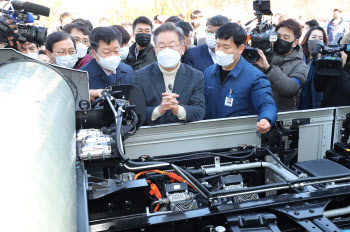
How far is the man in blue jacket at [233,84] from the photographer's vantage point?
3549 millimetres

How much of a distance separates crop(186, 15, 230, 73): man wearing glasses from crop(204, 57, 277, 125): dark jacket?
4.35 feet

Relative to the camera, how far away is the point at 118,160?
222 cm

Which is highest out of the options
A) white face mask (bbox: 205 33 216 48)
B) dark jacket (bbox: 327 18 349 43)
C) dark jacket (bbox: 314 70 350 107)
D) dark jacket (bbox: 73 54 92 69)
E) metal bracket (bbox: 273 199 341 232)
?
dark jacket (bbox: 327 18 349 43)

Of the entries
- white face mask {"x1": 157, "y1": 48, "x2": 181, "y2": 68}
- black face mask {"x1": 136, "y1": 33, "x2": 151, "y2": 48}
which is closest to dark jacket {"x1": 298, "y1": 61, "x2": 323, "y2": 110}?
white face mask {"x1": 157, "y1": 48, "x2": 181, "y2": 68}

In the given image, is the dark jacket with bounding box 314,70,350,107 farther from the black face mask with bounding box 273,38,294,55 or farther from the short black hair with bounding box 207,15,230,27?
the short black hair with bounding box 207,15,230,27

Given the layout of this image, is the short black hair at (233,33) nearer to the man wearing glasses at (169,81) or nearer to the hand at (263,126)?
the man wearing glasses at (169,81)

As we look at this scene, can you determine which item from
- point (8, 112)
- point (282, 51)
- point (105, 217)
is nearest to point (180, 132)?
point (105, 217)

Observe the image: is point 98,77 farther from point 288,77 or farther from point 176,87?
point 288,77

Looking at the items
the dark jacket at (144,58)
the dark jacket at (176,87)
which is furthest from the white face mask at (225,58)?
the dark jacket at (144,58)

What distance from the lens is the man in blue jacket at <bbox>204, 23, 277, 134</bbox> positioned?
3.55m

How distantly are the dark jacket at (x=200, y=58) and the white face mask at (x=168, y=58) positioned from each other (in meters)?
1.56

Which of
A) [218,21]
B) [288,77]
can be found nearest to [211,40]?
[218,21]

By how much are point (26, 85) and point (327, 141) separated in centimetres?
295

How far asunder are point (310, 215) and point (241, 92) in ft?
5.88
